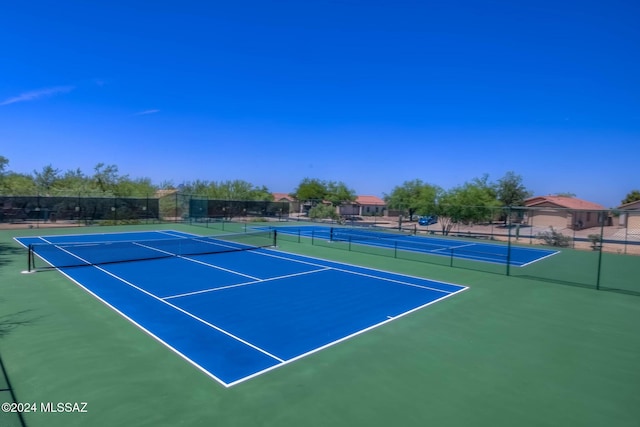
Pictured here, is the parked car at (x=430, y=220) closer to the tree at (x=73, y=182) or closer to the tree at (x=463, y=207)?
the tree at (x=463, y=207)

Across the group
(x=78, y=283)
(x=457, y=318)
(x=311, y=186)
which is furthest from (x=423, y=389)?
(x=311, y=186)

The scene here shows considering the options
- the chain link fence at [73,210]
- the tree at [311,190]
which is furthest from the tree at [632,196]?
the chain link fence at [73,210]

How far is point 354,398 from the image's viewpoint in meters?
5.53

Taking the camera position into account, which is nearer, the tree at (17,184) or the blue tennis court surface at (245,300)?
the blue tennis court surface at (245,300)

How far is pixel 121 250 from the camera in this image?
1858 cm

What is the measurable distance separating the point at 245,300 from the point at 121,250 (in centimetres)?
1132

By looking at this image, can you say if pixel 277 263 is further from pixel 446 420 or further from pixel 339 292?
pixel 446 420

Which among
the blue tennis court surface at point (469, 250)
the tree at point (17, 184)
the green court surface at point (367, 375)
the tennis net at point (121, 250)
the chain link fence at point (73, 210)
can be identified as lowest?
the green court surface at point (367, 375)

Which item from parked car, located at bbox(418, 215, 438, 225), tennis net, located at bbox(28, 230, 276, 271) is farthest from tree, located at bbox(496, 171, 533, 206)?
tennis net, located at bbox(28, 230, 276, 271)

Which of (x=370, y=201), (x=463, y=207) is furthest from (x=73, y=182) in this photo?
(x=370, y=201)

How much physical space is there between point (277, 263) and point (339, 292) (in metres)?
5.35

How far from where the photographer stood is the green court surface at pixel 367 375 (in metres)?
5.09

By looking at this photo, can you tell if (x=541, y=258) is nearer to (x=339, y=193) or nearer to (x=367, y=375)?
(x=367, y=375)

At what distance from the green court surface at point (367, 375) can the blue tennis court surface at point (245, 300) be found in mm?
473
